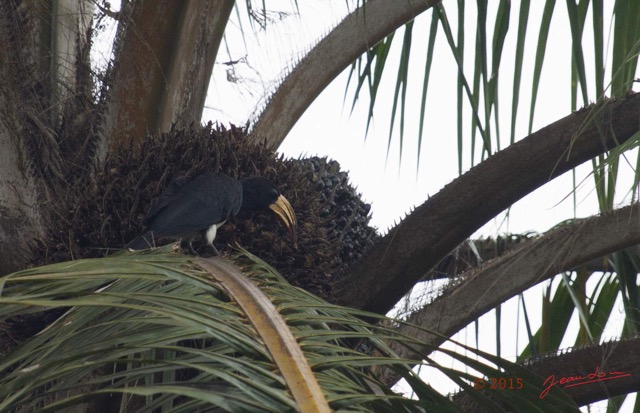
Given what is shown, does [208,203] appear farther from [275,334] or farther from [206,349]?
[275,334]

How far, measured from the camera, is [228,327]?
1.25 metres

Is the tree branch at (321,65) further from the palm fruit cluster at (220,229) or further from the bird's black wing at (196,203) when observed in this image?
the bird's black wing at (196,203)

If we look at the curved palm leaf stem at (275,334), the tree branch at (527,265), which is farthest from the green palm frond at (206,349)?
the tree branch at (527,265)

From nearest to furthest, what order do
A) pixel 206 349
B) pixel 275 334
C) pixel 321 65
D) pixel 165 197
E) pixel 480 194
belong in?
pixel 275 334
pixel 206 349
pixel 480 194
pixel 165 197
pixel 321 65

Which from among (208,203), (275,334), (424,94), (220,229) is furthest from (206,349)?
(424,94)

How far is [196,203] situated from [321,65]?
0.68 metres

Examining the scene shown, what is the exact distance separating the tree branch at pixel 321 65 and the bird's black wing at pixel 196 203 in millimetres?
347

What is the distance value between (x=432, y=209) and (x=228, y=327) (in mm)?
1201

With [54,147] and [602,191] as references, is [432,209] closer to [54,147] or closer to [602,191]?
[602,191]

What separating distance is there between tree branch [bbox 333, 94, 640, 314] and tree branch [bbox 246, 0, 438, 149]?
684 mm

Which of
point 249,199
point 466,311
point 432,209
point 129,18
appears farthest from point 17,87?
point 466,311

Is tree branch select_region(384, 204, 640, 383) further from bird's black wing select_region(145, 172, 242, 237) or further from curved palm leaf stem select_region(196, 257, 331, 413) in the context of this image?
curved palm leaf stem select_region(196, 257, 331, 413)

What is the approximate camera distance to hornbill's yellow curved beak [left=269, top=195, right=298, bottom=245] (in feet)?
8.26

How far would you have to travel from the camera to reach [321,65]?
2971 mm
